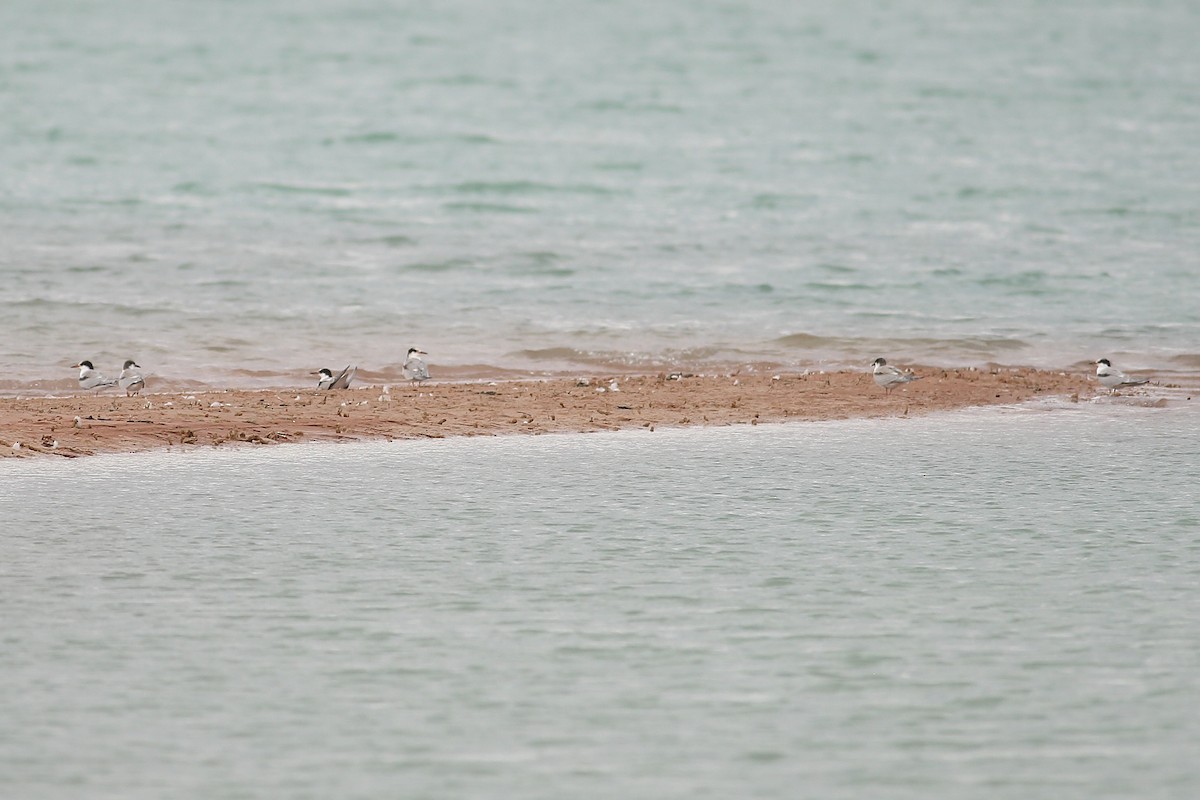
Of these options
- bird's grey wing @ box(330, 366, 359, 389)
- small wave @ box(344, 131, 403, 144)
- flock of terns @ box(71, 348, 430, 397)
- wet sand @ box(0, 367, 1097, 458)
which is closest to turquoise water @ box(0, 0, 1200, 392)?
small wave @ box(344, 131, 403, 144)

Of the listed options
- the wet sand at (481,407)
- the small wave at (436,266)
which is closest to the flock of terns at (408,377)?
the wet sand at (481,407)

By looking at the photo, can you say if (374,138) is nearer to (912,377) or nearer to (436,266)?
(436,266)

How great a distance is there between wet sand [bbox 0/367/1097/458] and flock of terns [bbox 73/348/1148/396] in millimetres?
162

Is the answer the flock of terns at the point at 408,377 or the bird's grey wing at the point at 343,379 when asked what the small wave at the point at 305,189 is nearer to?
the flock of terns at the point at 408,377

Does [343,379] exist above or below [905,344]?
below

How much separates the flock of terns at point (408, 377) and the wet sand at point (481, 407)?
162 millimetres

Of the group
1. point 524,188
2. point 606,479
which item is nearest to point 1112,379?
point 606,479

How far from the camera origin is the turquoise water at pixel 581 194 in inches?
963

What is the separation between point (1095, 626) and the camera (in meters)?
9.67

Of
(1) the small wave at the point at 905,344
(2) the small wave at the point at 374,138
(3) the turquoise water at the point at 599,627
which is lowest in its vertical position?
(3) the turquoise water at the point at 599,627

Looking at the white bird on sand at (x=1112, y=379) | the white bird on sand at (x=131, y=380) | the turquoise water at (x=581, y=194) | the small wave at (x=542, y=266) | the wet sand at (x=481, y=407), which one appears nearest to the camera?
the wet sand at (x=481, y=407)

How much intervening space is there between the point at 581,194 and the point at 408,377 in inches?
801

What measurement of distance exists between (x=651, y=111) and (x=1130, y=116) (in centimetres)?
1577

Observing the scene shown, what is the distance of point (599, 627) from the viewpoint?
964cm
